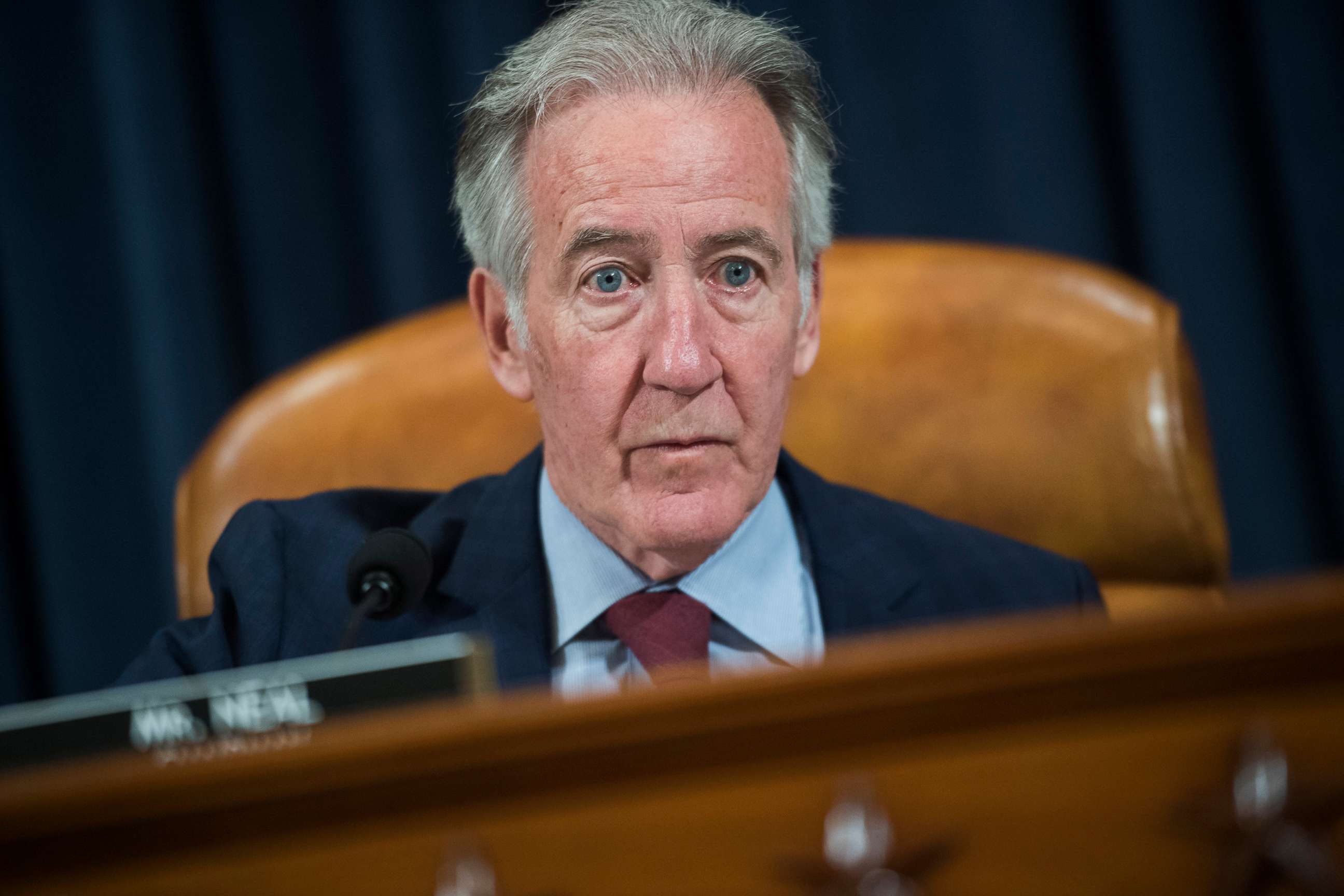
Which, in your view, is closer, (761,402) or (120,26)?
(761,402)

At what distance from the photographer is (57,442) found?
85.4 inches

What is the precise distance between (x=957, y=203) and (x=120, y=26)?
157 centimetres

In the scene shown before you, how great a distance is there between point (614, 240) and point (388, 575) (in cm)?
44

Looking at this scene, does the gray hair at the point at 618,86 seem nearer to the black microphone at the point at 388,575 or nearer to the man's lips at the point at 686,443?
the man's lips at the point at 686,443

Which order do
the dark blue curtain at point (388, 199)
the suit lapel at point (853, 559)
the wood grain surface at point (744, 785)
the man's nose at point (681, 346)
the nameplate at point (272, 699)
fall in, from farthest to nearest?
the dark blue curtain at point (388, 199), the suit lapel at point (853, 559), the man's nose at point (681, 346), the nameplate at point (272, 699), the wood grain surface at point (744, 785)

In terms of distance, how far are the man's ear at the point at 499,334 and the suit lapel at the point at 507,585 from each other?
0.44ft

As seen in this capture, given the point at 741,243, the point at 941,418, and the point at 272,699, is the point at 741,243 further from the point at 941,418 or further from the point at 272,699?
the point at 272,699

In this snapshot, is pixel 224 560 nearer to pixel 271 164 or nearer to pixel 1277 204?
pixel 271 164

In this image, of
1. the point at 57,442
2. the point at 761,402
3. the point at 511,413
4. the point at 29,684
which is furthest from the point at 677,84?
the point at 29,684

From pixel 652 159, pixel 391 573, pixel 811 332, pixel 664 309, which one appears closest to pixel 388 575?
pixel 391 573

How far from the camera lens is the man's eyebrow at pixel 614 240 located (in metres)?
1.18

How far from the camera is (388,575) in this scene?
37.5 inches

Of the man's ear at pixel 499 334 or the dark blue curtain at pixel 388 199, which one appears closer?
the man's ear at pixel 499 334

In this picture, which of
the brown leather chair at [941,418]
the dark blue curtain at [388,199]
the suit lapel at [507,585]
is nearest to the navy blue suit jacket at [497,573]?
the suit lapel at [507,585]
